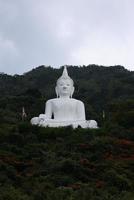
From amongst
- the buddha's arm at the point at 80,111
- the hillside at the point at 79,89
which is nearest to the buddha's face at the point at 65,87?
the buddha's arm at the point at 80,111

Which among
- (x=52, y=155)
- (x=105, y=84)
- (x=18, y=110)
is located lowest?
(x=52, y=155)

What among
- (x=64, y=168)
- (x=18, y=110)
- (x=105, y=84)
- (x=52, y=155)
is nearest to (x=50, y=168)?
(x=64, y=168)

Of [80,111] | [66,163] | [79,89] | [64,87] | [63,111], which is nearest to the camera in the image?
[66,163]

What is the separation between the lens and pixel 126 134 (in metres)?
23.1

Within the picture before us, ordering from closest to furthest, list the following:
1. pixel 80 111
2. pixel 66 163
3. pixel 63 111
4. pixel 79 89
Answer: pixel 66 163 < pixel 80 111 < pixel 63 111 < pixel 79 89

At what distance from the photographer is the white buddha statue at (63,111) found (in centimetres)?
2595

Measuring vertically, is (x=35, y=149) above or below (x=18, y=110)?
below

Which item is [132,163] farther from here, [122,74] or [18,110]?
[122,74]

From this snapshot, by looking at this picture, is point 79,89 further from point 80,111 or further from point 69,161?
point 69,161

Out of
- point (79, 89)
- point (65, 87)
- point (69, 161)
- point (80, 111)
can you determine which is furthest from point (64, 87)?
point (79, 89)

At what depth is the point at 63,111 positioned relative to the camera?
88.3ft

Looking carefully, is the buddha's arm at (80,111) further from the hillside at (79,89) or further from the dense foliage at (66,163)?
the hillside at (79,89)

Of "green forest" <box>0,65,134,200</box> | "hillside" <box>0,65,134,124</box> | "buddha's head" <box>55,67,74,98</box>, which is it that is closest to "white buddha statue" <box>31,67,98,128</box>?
"buddha's head" <box>55,67,74,98</box>

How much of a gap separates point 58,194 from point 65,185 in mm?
1991
